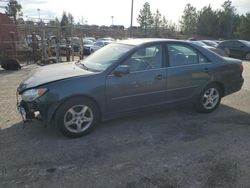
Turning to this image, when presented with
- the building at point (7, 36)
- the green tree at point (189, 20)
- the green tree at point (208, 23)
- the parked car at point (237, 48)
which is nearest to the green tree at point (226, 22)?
the green tree at point (208, 23)

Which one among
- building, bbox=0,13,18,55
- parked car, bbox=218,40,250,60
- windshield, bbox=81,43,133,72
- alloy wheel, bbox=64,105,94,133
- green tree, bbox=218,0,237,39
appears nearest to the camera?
alloy wheel, bbox=64,105,94,133

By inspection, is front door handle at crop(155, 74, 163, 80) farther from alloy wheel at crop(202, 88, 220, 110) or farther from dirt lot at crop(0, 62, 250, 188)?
alloy wheel at crop(202, 88, 220, 110)

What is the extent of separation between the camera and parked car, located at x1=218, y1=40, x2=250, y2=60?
19766mm

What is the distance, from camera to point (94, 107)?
14.3 feet

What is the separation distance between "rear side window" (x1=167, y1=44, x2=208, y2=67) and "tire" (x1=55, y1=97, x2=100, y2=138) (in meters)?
1.75

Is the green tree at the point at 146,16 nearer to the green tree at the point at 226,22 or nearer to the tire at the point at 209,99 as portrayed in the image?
the green tree at the point at 226,22

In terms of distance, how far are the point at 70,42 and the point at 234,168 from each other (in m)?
17.0

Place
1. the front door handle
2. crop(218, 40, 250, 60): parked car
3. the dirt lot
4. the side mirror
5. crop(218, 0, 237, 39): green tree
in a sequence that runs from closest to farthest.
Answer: the dirt lot, the side mirror, the front door handle, crop(218, 40, 250, 60): parked car, crop(218, 0, 237, 39): green tree

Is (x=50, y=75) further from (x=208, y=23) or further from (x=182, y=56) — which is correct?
(x=208, y=23)

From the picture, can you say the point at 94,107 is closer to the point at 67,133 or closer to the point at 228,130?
the point at 67,133

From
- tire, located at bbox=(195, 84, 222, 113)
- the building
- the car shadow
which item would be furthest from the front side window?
the building

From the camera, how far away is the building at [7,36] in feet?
55.8

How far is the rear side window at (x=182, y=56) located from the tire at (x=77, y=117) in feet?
5.74

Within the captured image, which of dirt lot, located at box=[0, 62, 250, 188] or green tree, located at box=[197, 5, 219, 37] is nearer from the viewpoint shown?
dirt lot, located at box=[0, 62, 250, 188]
